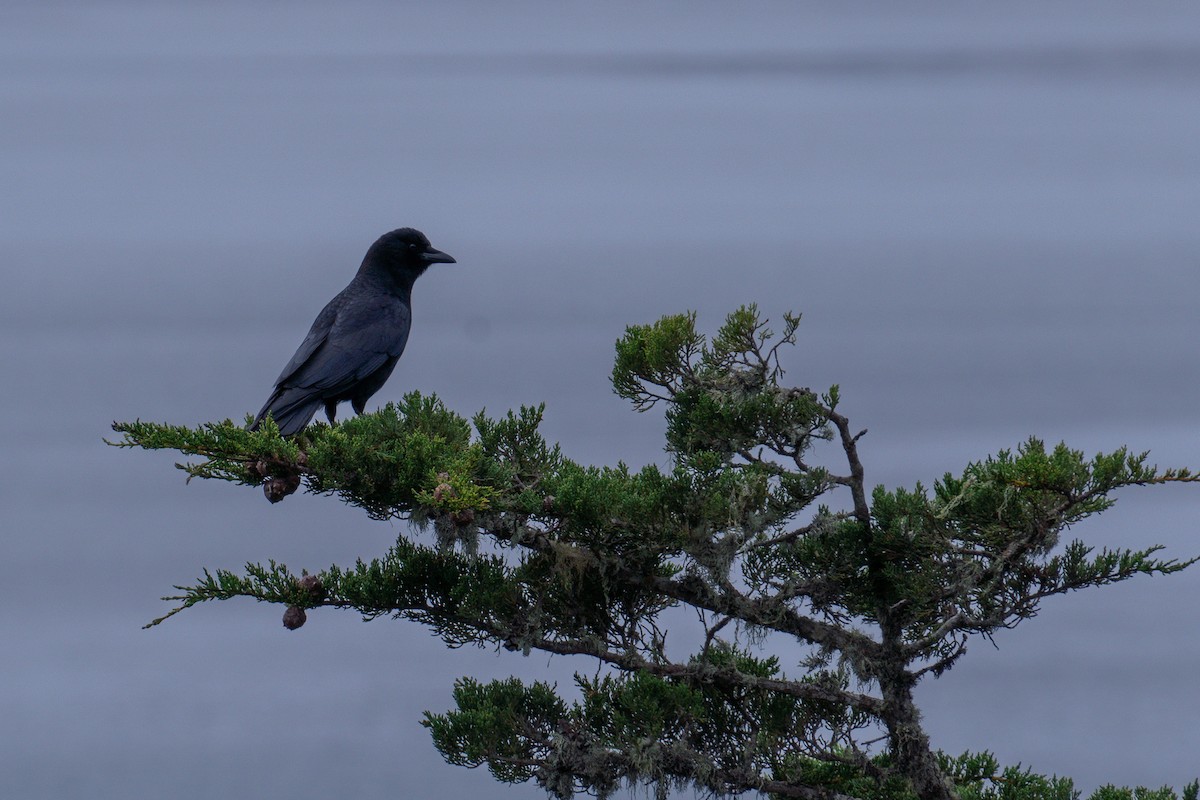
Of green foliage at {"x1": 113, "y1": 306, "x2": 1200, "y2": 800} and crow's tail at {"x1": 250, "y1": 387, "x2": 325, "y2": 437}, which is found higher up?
crow's tail at {"x1": 250, "y1": 387, "x2": 325, "y2": 437}

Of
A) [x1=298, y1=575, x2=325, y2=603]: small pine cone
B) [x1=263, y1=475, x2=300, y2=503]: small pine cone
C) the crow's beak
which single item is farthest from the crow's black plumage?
[x1=263, y1=475, x2=300, y2=503]: small pine cone

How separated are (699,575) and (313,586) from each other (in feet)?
2.66

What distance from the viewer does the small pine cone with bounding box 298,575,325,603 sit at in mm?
2451

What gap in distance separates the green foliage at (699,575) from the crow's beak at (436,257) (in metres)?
1.50

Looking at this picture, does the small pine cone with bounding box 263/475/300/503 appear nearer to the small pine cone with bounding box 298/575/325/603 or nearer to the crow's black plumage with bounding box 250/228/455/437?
the small pine cone with bounding box 298/575/325/603

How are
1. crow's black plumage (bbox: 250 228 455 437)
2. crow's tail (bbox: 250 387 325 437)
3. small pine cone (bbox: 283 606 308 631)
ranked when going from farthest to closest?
crow's black plumage (bbox: 250 228 455 437) → crow's tail (bbox: 250 387 325 437) → small pine cone (bbox: 283 606 308 631)

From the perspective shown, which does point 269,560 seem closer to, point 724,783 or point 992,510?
point 724,783

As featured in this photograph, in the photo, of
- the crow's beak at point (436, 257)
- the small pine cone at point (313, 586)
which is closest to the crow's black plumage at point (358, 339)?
the crow's beak at point (436, 257)

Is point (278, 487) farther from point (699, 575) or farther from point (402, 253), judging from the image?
point (402, 253)

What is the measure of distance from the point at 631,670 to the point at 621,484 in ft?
1.43

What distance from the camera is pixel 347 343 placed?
3.38 meters

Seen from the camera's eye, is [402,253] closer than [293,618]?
No

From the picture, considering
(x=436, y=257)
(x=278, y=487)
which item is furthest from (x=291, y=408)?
(x=436, y=257)

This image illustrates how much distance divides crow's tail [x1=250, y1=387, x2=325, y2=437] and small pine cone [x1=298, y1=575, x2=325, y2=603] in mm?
460
